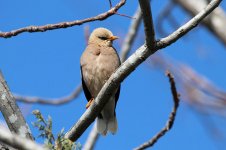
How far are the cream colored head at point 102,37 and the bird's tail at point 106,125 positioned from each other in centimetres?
88

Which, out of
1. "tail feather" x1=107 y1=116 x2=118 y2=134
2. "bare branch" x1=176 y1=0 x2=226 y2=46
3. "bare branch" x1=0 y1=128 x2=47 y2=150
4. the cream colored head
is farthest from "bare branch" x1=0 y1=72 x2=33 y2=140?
the cream colored head

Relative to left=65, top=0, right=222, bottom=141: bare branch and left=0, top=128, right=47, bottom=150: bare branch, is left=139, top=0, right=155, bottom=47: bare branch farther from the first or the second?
left=0, top=128, right=47, bottom=150: bare branch

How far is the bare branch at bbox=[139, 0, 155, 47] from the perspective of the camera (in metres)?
2.73

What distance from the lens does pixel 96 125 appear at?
17.6 feet

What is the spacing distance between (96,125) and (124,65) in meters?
2.24

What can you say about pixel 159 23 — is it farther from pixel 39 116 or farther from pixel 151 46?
pixel 39 116

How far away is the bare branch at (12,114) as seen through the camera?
2.98m

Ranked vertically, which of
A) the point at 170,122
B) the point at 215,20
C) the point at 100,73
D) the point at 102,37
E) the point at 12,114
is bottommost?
the point at 170,122

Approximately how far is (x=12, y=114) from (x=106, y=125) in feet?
8.10

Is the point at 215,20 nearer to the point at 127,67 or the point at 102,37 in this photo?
the point at 127,67

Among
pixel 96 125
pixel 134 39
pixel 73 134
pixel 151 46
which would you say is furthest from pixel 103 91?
pixel 134 39

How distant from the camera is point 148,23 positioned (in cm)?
291

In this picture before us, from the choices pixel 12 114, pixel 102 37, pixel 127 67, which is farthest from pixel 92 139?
pixel 12 114

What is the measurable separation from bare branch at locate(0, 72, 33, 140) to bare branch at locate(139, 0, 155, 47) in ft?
2.92
